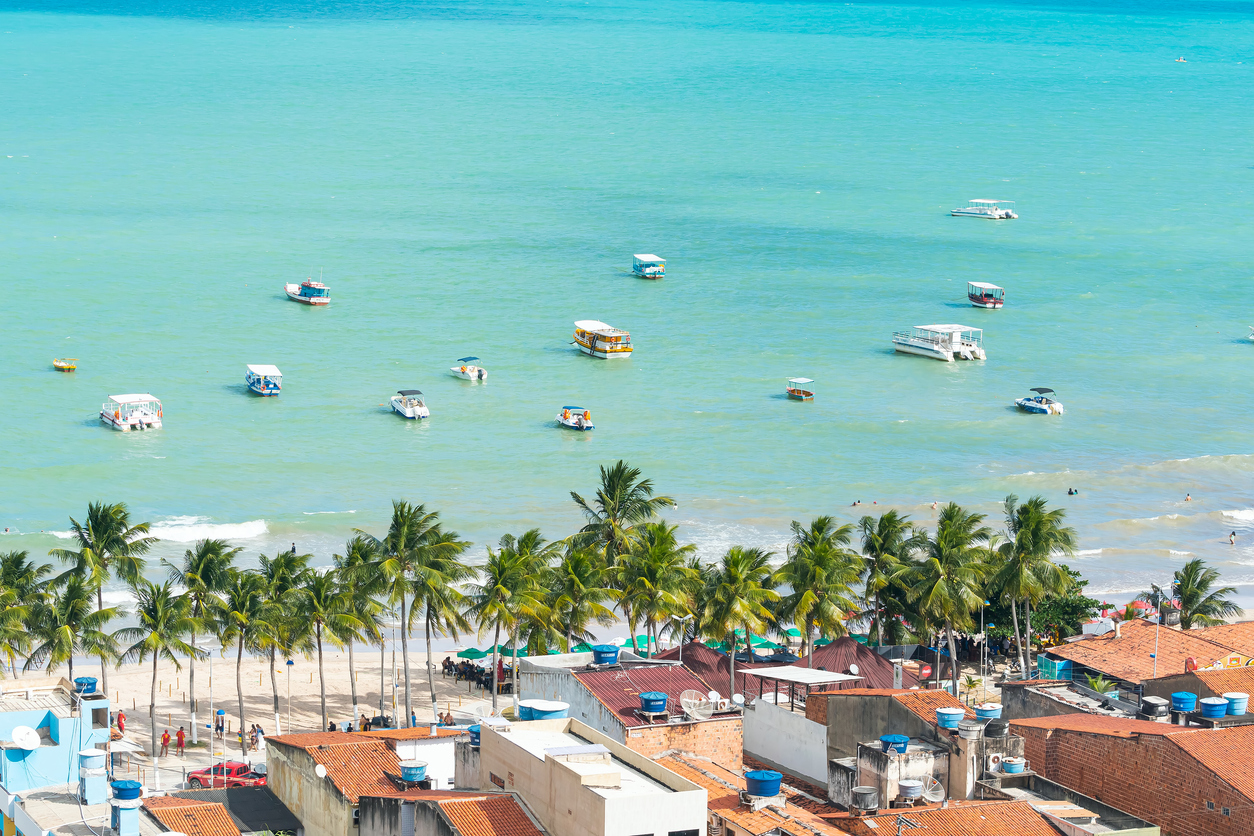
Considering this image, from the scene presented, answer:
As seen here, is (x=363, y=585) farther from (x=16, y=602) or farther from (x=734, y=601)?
(x=734, y=601)

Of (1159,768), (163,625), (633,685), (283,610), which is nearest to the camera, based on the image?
(1159,768)

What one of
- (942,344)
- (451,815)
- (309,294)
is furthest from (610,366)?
(451,815)

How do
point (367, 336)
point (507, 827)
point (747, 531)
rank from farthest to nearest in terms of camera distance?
point (367, 336) → point (747, 531) → point (507, 827)

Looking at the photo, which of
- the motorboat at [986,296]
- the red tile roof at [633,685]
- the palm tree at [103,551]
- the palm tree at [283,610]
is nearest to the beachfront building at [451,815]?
the red tile roof at [633,685]

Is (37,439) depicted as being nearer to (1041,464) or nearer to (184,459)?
(184,459)

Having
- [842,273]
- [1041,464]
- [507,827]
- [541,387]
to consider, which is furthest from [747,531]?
[842,273]
